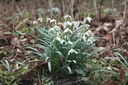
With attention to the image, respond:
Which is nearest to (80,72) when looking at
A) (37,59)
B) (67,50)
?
(67,50)

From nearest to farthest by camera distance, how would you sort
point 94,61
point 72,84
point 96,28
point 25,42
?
point 72,84, point 94,61, point 25,42, point 96,28

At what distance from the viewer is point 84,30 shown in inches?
116

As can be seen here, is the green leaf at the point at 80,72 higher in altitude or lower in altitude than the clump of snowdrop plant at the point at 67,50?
lower

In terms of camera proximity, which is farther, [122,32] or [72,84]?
[122,32]

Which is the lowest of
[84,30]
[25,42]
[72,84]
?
[72,84]

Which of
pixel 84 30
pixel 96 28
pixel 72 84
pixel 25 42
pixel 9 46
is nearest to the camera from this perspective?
pixel 72 84

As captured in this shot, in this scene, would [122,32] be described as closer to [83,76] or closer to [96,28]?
[96,28]

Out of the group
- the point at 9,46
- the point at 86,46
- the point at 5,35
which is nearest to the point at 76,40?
the point at 86,46

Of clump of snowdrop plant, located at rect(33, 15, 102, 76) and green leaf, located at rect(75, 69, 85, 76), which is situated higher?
clump of snowdrop plant, located at rect(33, 15, 102, 76)

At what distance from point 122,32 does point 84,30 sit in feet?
6.77

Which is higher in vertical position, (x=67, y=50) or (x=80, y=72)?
(x=67, y=50)

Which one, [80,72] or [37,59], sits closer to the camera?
[80,72]

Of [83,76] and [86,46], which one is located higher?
[86,46]

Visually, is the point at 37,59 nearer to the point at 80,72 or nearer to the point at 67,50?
the point at 67,50
